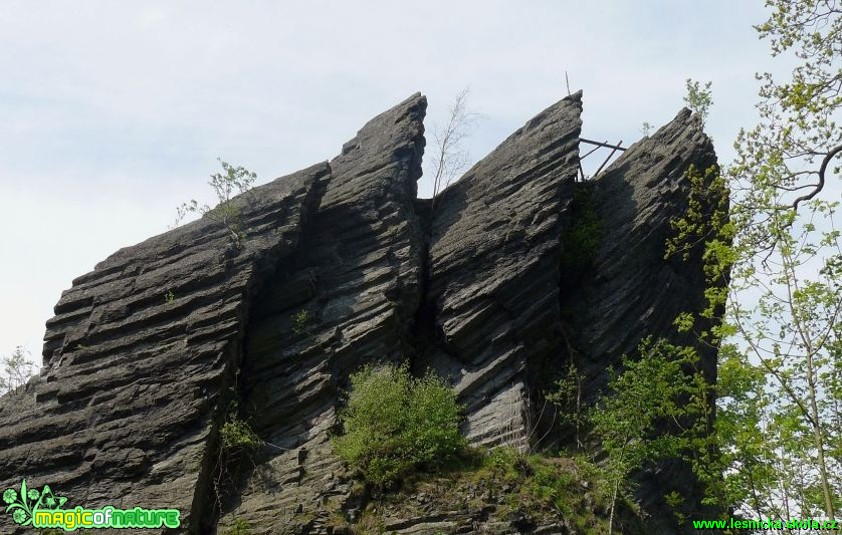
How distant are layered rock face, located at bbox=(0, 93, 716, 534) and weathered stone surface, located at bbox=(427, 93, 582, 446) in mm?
57

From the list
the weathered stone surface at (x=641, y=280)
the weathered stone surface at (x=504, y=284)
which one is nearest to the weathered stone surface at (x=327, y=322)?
the weathered stone surface at (x=504, y=284)

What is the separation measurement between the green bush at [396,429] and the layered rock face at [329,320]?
2.21 feet

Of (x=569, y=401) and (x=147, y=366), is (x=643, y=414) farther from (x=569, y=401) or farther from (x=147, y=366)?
(x=147, y=366)

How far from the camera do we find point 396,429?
72.7 ft

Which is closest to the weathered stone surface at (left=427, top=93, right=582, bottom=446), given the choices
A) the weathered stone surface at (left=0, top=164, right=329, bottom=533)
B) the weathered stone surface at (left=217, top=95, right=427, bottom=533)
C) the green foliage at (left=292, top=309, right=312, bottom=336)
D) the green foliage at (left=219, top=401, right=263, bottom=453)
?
the weathered stone surface at (left=217, top=95, right=427, bottom=533)

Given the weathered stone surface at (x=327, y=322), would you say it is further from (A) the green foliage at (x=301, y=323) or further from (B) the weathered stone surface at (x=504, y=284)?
(B) the weathered stone surface at (x=504, y=284)

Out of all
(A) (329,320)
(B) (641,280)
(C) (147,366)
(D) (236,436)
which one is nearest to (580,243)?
(B) (641,280)

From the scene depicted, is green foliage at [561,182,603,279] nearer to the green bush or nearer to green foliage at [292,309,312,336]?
the green bush

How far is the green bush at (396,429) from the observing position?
850 inches

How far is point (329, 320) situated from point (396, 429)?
14.1ft

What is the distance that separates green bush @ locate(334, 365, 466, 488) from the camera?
2159cm

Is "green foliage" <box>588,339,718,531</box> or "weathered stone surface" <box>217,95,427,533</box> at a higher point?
"weathered stone surface" <box>217,95,427,533</box>

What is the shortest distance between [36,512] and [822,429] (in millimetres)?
16583

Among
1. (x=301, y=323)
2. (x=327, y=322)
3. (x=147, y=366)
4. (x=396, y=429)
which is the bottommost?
(x=396, y=429)
